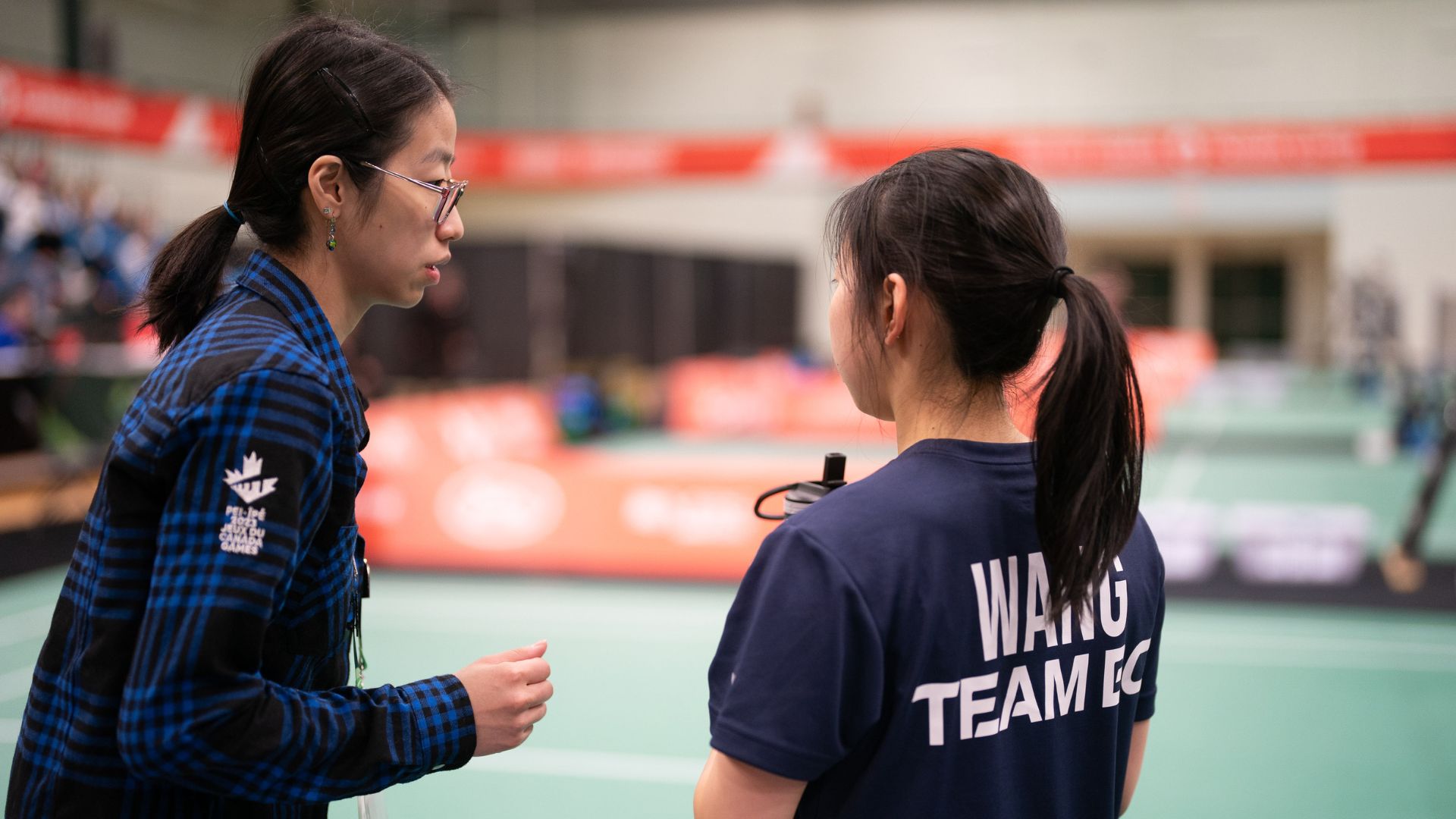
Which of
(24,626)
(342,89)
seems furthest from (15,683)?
(342,89)

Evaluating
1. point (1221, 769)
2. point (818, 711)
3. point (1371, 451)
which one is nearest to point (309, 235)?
point (818, 711)

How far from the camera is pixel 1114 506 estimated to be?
117cm

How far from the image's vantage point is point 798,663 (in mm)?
1030

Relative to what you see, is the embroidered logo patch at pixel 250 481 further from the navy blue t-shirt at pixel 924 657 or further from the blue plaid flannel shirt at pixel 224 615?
the navy blue t-shirt at pixel 924 657

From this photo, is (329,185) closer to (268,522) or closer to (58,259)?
(268,522)

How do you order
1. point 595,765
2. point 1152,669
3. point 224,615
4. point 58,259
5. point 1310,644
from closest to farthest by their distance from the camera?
1. point 224,615
2. point 1152,669
3. point 595,765
4. point 1310,644
5. point 58,259

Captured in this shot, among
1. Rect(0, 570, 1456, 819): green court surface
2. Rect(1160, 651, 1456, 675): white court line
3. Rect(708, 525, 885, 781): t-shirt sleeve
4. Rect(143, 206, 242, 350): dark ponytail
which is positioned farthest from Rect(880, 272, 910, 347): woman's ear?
Rect(1160, 651, 1456, 675): white court line

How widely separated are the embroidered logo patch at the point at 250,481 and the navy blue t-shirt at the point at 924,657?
418 millimetres

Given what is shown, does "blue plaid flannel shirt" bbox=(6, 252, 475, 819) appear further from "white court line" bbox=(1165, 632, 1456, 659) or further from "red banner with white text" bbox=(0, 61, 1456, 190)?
"red banner with white text" bbox=(0, 61, 1456, 190)

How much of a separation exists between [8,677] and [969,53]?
20.7 meters

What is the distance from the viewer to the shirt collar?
3.94ft

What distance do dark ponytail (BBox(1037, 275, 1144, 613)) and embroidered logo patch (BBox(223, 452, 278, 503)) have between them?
27.0 inches

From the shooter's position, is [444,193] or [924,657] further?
[444,193]

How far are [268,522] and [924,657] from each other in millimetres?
586
